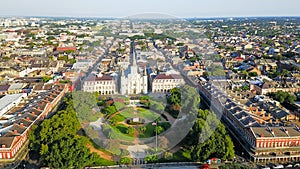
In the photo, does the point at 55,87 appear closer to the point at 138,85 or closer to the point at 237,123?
the point at 138,85

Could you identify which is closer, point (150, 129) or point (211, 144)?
point (211, 144)

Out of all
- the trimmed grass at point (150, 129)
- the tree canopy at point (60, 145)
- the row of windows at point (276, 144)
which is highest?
the tree canopy at point (60, 145)

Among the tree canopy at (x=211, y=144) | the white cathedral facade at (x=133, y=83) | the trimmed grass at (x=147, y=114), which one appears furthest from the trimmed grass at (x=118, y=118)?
the tree canopy at (x=211, y=144)

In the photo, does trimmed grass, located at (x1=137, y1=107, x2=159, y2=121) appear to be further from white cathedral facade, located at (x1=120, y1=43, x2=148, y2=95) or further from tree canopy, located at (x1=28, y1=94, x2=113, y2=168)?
tree canopy, located at (x1=28, y1=94, x2=113, y2=168)

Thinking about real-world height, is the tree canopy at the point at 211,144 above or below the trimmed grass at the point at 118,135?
above

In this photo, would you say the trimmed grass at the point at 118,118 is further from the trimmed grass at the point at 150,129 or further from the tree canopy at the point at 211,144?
the tree canopy at the point at 211,144

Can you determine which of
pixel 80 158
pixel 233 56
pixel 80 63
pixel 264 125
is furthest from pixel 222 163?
pixel 233 56

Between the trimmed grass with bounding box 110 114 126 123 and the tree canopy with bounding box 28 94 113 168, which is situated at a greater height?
the tree canopy with bounding box 28 94 113 168

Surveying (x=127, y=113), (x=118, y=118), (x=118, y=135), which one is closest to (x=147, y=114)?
(x=127, y=113)

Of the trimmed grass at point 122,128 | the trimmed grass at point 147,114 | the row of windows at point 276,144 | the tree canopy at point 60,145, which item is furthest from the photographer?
the trimmed grass at point 147,114

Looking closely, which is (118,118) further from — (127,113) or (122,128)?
(122,128)

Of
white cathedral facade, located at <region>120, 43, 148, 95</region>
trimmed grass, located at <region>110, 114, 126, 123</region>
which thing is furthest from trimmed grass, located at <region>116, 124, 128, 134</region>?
white cathedral facade, located at <region>120, 43, 148, 95</region>
